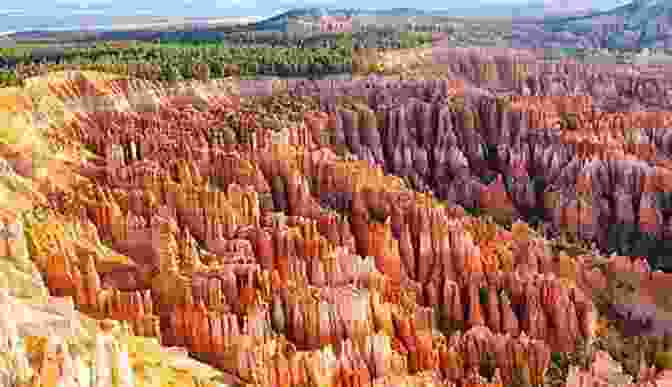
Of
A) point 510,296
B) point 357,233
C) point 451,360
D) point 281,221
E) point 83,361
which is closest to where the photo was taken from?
point 83,361

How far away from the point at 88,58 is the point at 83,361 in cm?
5183

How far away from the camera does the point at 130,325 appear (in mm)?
18953

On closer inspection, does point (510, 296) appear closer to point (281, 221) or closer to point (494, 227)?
point (494, 227)

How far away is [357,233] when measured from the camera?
30.1 meters

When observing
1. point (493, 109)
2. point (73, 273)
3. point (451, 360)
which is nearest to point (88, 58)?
point (493, 109)

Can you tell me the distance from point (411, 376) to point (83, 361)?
9.16 m

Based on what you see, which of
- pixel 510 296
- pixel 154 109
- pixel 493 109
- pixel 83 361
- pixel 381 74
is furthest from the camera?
pixel 381 74

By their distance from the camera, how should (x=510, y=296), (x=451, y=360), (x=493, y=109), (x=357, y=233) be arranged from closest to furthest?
(x=451, y=360)
(x=510, y=296)
(x=357, y=233)
(x=493, y=109)

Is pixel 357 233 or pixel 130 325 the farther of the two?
pixel 357 233

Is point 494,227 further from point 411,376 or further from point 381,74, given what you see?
point 381,74

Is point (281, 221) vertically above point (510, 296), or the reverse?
point (281, 221)

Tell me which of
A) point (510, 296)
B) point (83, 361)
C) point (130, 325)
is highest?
point (83, 361)

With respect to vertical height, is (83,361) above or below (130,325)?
above

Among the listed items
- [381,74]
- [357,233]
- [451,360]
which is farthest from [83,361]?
[381,74]
